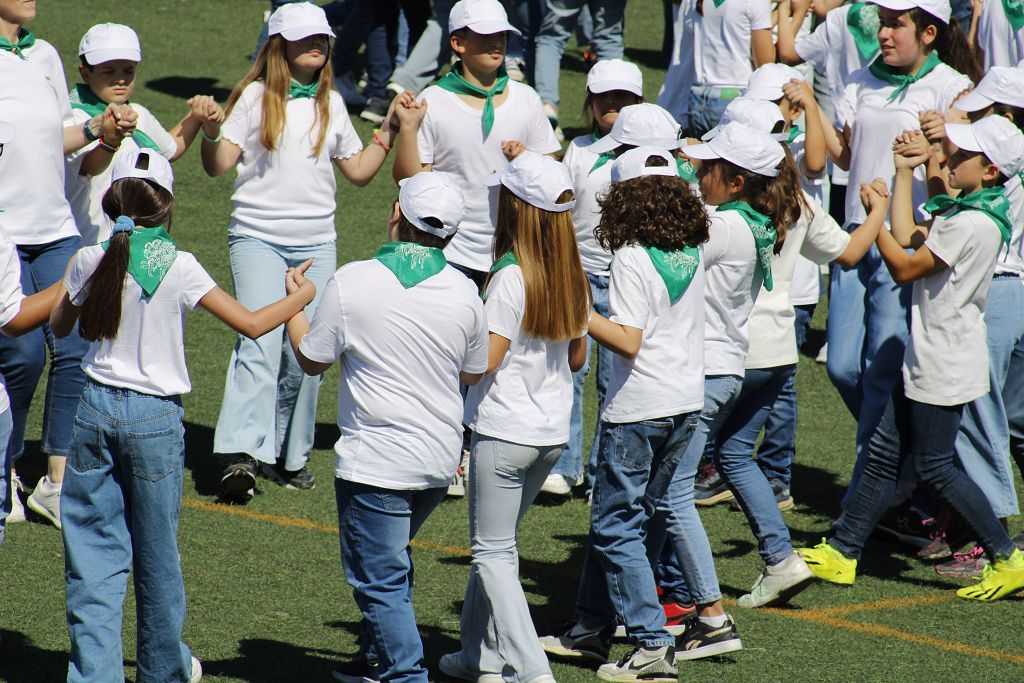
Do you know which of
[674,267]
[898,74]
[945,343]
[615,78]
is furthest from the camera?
[898,74]

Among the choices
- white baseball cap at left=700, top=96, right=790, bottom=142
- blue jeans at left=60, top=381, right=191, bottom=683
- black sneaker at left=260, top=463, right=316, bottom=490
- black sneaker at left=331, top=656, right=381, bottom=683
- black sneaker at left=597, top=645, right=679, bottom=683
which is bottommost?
black sneaker at left=260, top=463, right=316, bottom=490

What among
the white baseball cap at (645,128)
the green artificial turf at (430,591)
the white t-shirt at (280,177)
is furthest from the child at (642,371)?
the white t-shirt at (280,177)

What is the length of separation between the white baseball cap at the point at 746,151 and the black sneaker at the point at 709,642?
1.67 metres

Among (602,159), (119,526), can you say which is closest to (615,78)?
(602,159)

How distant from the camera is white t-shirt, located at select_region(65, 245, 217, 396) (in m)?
3.99

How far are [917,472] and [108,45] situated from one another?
3.87 metres

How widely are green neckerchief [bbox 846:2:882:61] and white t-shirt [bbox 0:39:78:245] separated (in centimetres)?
422

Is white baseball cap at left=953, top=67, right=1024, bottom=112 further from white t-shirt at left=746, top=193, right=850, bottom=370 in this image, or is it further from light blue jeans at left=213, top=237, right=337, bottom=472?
light blue jeans at left=213, top=237, right=337, bottom=472

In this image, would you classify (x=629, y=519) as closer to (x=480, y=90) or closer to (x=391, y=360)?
(x=391, y=360)

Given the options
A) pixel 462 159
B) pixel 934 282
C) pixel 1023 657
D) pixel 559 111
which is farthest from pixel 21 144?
pixel 559 111

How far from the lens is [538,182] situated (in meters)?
4.38

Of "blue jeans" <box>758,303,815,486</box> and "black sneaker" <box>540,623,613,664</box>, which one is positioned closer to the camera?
"black sneaker" <box>540,623,613,664</box>

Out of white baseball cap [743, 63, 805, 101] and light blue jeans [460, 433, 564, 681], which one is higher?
white baseball cap [743, 63, 805, 101]

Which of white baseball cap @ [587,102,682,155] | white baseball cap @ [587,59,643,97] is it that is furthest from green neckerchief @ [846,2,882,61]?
white baseball cap @ [587,102,682,155]
